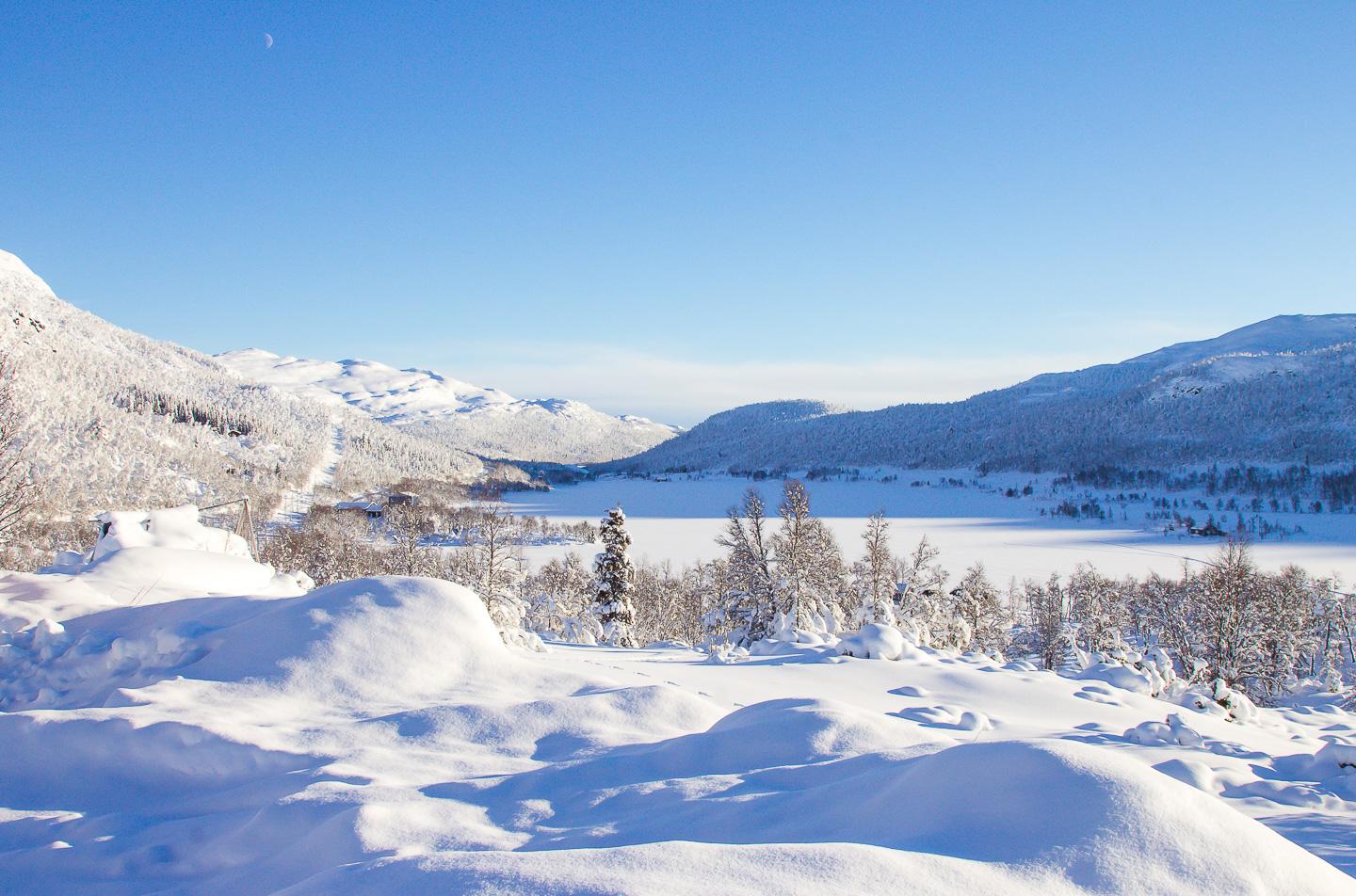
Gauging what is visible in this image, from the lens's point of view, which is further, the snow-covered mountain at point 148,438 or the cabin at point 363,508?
the cabin at point 363,508

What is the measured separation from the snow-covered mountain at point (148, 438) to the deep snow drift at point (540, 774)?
2840 inches

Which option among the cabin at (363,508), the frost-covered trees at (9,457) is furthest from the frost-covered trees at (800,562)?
the cabin at (363,508)

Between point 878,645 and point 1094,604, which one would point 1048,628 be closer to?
point 1094,604

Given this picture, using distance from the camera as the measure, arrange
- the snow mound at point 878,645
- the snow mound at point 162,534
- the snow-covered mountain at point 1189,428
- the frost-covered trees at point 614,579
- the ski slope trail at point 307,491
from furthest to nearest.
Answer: the snow-covered mountain at point 1189,428 → the ski slope trail at point 307,491 → the frost-covered trees at point 614,579 → the snow mound at point 162,534 → the snow mound at point 878,645

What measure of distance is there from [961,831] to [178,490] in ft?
403

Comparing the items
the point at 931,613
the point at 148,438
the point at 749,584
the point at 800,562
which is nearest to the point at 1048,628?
the point at 931,613

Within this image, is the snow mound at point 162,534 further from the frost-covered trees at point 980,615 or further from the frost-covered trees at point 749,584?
the frost-covered trees at point 980,615

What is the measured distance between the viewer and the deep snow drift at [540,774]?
2768 mm

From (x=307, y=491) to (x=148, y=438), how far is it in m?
26.3

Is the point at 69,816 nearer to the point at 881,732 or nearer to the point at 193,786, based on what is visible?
the point at 193,786

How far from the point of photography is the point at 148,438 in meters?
119

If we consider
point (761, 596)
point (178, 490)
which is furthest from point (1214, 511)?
point (178, 490)

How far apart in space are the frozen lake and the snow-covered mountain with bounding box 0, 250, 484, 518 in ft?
144

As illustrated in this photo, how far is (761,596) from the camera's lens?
25594 millimetres
